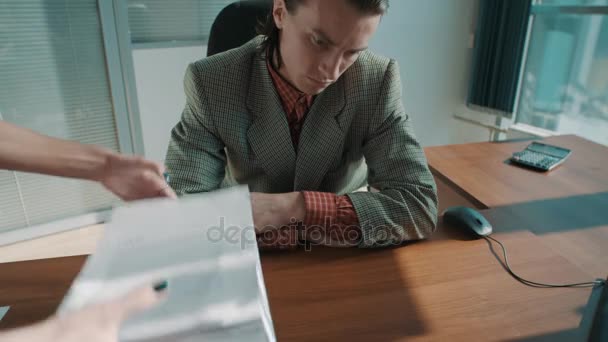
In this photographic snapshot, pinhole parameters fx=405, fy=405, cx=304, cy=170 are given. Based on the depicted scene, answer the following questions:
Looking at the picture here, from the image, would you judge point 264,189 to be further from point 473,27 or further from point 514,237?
point 473,27

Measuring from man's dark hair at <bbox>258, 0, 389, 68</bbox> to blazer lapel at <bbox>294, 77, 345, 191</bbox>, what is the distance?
153mm

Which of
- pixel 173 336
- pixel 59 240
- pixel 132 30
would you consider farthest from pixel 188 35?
pixel 173 336

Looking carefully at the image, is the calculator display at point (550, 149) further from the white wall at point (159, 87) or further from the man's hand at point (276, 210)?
the white wall at point (159, 87)

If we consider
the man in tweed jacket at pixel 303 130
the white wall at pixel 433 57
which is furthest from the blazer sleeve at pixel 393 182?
the white wall at pixel 433 57

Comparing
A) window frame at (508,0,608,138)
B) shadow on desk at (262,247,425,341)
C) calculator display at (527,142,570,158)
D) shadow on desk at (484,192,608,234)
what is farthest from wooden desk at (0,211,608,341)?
window frame at (508,0,608,138)

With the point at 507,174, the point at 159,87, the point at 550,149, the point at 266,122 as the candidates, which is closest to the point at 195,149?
the point at 266,122

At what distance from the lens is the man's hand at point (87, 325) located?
39 centimetres

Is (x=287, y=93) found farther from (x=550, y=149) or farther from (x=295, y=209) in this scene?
(x=550, y=149)

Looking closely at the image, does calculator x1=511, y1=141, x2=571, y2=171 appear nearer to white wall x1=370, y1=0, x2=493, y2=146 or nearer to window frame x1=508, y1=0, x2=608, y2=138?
window frame x1=508, y1=0, x2=608, y2=138

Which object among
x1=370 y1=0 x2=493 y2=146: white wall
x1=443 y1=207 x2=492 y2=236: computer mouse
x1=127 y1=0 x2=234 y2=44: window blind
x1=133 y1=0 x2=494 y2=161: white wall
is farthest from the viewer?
x1=370 y1=0 x2=493 y2=146: white wall

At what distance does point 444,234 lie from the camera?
885 millimetres

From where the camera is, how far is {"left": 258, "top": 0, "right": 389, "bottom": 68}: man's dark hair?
0.80 m

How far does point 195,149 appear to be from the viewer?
39.5 inches

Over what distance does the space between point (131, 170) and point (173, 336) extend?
405 millimetres
